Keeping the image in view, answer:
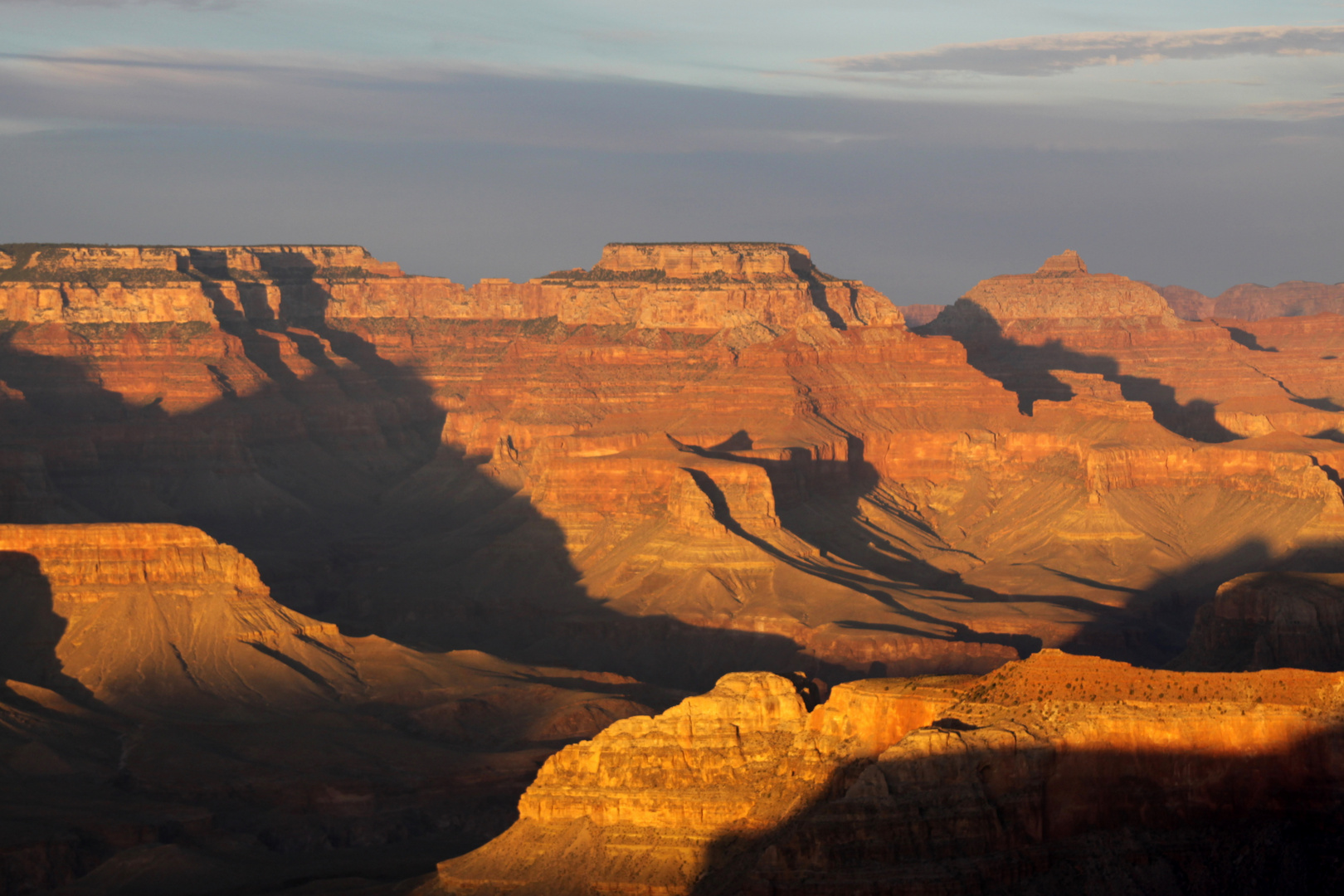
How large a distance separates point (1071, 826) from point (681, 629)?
262ft

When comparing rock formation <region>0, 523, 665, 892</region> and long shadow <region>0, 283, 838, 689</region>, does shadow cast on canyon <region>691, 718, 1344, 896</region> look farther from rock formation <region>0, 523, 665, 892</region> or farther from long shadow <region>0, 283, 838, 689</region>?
long shadow <region>0, 283, 838, 689</region>

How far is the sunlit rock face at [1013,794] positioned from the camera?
5425 centimetres

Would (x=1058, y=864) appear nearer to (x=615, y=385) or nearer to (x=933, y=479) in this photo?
(x=933, y=479)

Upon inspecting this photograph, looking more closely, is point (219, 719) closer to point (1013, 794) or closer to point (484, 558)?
point (484, 558)

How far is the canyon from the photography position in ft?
193

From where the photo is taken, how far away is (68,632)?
11494 cm

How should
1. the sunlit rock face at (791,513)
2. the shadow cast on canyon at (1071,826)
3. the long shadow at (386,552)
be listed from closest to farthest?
1. the shadow cast on canyon at (1071,826)
2. the long shadow at (386,552)
3. the sunlit rock face at (791,513)

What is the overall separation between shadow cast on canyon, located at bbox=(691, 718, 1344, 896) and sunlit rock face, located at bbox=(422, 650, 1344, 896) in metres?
0.04

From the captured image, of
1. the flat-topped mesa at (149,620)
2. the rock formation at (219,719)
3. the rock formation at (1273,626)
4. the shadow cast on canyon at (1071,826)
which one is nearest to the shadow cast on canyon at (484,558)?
the rock formation at (219,719)

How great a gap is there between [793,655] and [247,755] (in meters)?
36.0

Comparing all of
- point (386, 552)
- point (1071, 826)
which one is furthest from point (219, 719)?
point (386, 552)

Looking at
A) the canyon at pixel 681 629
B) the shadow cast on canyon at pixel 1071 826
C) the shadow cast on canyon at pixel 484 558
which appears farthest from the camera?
the shadow cast on canyon at pixel 484 558

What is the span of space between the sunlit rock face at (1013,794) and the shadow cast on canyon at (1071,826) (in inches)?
1.7

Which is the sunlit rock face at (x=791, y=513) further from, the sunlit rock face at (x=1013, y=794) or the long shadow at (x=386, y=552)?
the sunlit rock face at (x=1013, y=794)
